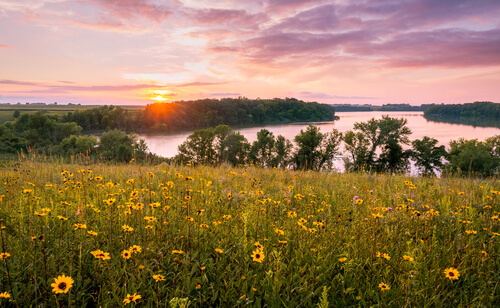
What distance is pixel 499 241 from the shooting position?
3.17m

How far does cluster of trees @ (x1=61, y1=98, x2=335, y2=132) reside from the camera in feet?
309

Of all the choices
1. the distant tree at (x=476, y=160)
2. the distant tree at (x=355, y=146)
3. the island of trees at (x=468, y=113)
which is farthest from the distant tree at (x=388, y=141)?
the island of trees at (x=468, y=113)

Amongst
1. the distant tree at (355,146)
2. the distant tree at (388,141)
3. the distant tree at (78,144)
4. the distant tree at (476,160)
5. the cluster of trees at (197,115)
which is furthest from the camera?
the cluster of trees at (197,115)

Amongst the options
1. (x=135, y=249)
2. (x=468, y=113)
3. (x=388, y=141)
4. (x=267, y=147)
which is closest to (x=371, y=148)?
(x=388, y=141)

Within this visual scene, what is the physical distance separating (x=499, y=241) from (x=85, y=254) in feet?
15.5

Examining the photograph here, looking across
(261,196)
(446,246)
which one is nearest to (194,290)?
(261,196)

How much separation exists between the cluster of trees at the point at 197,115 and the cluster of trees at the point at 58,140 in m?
21.3

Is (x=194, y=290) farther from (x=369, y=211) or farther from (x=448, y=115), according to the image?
(x=448, y=115)

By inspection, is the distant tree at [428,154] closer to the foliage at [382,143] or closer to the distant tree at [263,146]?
the foliage at [382,143]

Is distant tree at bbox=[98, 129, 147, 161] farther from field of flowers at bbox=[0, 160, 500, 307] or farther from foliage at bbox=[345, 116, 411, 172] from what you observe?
field of flowers at bbox=[0, 160, 500, 307]

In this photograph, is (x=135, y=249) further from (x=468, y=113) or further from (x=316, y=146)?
(x=468, y=113)

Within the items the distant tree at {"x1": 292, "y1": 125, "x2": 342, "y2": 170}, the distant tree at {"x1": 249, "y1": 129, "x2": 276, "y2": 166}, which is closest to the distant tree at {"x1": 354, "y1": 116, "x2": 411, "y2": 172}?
the distant tree at {"x1": 292, "y1": 125, "x2": 342, "y2": 170}

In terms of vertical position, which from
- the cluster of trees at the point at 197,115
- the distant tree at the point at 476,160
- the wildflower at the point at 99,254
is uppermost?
the cluster of trees at the point at 197,115

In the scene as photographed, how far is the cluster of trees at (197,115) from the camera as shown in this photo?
94.2 m
